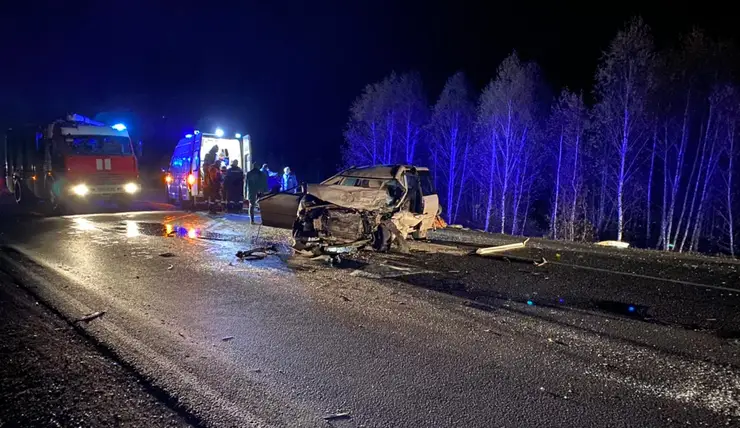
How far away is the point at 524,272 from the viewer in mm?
7461

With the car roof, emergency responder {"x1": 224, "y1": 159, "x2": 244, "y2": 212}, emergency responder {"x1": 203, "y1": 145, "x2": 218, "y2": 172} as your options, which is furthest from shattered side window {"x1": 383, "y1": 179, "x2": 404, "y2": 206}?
emergency responder {"x1": 203, "y1": 145, "x2": 218, "y2": 172}

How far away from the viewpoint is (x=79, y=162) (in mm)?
15523

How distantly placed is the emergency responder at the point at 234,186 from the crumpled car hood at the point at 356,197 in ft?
23.0

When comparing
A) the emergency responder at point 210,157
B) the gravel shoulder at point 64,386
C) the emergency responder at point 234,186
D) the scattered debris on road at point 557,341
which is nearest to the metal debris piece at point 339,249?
the gravel shoulder at point 64,386

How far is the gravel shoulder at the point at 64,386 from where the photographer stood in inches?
114

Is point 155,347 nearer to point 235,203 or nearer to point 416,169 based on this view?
point 416,169

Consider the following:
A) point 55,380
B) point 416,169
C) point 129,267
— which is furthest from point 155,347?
point 416,169

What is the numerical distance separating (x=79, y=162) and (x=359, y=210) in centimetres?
1179

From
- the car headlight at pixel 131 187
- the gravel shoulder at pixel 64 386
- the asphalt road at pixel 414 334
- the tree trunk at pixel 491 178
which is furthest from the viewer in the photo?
the tree trunk at pixel 491 178

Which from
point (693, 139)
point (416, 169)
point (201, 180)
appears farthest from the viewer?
point (693, 139)

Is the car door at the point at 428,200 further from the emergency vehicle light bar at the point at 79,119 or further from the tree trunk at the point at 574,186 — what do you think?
the tree trunk at the point at 574,186

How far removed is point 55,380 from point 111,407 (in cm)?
72

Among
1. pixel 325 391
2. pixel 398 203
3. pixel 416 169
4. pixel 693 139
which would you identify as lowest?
pixel 325 391

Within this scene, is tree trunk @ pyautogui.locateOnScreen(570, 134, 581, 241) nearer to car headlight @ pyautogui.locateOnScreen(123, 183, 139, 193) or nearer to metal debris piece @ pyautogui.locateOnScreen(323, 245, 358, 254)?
metal debris piece @ pyautogui.locateOnScreen(323, 245, 358, 254)
